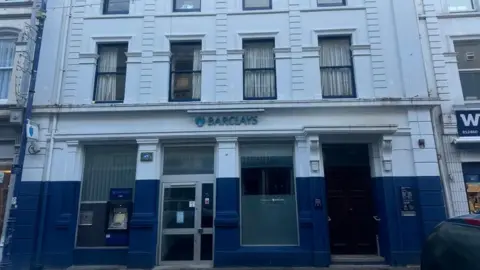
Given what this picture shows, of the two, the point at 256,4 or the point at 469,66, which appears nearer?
the point at 469,66

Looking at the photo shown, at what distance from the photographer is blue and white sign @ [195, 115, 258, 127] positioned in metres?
10.3

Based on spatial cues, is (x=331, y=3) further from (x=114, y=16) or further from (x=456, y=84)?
(x=114, y=16)

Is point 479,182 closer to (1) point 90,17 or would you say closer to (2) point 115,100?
(2) point 115,100

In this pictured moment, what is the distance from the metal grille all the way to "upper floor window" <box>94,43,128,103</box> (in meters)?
1.62

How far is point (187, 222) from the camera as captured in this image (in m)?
10.1

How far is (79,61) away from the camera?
11047 mm

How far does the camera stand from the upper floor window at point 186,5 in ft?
37.7

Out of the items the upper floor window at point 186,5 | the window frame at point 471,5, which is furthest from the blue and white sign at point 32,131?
the window frame at point 471,5

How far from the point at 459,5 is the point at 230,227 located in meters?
10.4

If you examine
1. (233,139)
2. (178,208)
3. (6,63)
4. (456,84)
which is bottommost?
(178,208)

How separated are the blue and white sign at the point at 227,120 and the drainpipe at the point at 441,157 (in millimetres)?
5409

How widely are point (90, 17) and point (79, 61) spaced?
5.19 feet

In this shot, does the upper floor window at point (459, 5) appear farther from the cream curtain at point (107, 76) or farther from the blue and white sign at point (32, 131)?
the blue and white sign at point (32, 131)

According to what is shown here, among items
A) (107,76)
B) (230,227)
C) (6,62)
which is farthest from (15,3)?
(230,227)
